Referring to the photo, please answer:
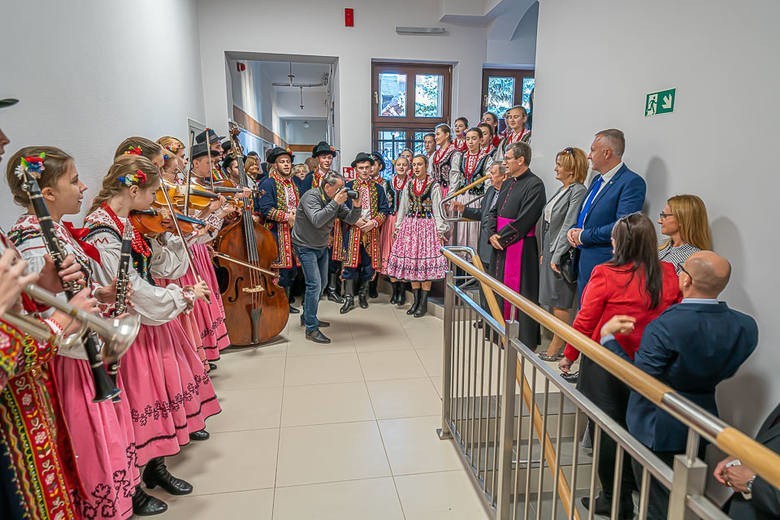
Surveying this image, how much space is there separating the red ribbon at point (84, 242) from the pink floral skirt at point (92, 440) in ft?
1.23

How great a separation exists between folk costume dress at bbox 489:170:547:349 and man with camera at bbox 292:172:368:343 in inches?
47.3

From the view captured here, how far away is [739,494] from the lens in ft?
5.11

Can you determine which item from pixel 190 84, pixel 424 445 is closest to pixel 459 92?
pixel 190 84

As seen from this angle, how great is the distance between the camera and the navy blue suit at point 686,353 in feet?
5.47

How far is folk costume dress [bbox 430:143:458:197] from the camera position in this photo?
5.13 metres

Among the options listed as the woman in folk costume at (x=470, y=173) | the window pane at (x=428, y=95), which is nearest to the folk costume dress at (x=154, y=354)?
the woman in folk costume at (x=470, y=173)

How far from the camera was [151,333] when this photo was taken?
204 centimetres

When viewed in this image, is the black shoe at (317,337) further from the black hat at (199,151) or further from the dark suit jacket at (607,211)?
the dark suit jacket at (607,211)

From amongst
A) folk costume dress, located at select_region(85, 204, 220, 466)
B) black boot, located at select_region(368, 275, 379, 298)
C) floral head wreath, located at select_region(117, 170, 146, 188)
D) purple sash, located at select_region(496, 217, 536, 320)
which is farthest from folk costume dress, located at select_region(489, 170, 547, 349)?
floral head wreath, located at select_region(117, 170, 146, 188)

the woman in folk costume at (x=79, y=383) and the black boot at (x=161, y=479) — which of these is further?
the black boot at (x=161, y=479)

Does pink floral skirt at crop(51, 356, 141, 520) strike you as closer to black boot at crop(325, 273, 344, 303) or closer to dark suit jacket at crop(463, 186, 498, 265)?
dark suit jacket at crop(463, 186, 498, 265)

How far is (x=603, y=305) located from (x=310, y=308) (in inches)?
101

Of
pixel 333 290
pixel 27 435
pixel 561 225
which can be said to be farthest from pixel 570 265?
pixel 27 435

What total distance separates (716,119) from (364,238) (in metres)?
3.36
